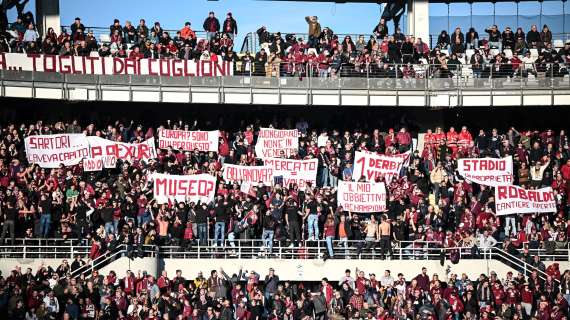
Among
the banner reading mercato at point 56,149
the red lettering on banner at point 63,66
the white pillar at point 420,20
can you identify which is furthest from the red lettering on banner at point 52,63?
the white pillar at point 420,20

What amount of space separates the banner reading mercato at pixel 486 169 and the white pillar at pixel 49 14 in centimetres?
1317

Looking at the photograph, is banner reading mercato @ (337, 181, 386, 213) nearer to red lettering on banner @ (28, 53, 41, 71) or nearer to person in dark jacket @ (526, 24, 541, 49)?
person in dark jacket @ (526, 24, 541, 49)

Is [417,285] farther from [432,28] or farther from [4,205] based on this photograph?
[432,28]

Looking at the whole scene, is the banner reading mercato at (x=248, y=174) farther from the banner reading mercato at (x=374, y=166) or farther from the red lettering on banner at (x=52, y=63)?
the red lettering on banner at (x=52, y=63)

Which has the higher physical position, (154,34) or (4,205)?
(154,34)

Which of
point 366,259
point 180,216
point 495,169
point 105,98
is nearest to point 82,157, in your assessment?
point 105,98

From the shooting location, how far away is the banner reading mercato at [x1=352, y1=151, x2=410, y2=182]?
108ft

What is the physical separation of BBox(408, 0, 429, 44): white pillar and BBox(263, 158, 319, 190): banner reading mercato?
26.1 ft

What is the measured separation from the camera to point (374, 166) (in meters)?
32.9

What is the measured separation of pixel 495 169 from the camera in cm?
3300

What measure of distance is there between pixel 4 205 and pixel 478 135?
14203 mm

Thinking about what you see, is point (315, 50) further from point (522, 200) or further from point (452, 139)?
point (522, 200)

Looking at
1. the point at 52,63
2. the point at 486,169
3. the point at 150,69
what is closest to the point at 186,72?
the point at 150,69

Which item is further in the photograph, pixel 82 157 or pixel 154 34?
pixel 154 34
